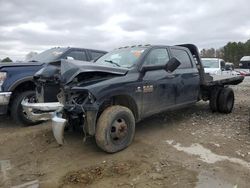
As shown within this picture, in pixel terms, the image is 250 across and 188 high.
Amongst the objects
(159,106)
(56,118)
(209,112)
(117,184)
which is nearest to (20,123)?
(56,118)

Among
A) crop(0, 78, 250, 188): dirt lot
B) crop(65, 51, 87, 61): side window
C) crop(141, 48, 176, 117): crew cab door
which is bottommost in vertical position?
crop(0, 78, 250, 188): dirt lot

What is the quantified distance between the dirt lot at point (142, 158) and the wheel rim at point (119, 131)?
218mm

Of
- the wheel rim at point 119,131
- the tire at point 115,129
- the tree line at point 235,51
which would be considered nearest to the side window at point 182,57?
the tire at point 115,129

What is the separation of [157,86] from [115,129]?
1390mm

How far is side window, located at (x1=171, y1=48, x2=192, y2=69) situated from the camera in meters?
7.33

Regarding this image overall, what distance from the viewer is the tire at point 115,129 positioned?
521 cm

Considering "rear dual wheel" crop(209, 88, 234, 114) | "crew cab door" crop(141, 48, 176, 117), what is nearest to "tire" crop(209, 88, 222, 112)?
"rear dual wheel" crop(209, 88, 234, 114)

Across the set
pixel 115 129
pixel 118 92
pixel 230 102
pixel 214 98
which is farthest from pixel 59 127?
pixel 230 102

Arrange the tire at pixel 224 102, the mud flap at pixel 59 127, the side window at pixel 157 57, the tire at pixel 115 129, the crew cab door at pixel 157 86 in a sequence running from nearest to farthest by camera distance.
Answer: the mud flap at pixel 59 127 → the tire at pixel 115 129 → the crew cab door at pixel 157 86 → the side window at pixel 157 57 → the tire at pixel 224 102

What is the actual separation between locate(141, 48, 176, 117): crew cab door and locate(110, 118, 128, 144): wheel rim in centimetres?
70

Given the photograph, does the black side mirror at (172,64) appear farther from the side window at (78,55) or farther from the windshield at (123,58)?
the side window at (78,55)

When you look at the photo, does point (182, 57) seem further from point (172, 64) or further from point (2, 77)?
point (2, 77)

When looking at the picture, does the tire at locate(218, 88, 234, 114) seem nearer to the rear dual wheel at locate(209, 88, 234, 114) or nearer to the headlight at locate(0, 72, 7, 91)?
the rear dual wheel at locate(209, 88, 234, 114)

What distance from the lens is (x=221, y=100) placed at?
846 cm
